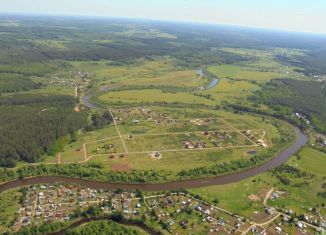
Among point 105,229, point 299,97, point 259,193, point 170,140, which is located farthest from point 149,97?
point 105,229

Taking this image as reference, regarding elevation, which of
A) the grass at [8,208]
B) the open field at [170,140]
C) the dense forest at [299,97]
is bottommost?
the grass at [8,208]

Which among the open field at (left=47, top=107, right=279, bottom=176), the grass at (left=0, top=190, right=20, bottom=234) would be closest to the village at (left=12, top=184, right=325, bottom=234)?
the grass at (left=0, top=190, right=20, bottom=234)

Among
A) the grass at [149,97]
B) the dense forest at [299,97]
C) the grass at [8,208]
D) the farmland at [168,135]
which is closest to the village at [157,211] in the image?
the farmland at [168,135]

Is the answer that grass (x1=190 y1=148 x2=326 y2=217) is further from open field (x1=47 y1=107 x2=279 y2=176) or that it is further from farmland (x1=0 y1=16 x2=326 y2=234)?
open field (x1=47 y1=107 x2=279 y2=176)

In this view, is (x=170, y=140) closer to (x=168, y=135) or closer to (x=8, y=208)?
(x=168, y=135)

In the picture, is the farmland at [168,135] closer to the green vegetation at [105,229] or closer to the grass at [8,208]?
the grass at [8,208]

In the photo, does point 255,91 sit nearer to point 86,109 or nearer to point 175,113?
point 175,113
